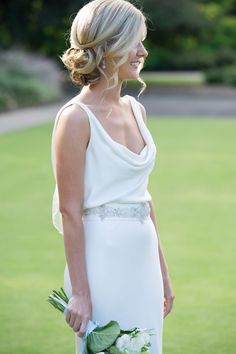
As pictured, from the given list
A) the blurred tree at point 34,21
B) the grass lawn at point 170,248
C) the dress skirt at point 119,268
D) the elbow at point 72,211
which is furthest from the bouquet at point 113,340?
the blurred tree at point 34,21

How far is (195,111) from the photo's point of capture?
25.3 metres

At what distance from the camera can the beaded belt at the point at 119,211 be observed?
3420mm

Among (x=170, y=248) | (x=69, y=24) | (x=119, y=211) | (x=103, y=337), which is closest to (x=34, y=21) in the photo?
(x=69, y=24)

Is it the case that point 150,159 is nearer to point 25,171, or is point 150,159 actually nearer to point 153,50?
point 25,171

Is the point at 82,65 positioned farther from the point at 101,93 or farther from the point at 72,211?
the point at 72,211

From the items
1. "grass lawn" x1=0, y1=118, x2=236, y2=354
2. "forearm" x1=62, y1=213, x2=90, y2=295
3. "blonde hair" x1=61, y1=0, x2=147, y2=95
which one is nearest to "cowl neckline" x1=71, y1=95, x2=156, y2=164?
"blonde hair" x1=61, y1=0, x2=147, y2=95

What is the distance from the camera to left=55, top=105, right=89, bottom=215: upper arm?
10.9 feet

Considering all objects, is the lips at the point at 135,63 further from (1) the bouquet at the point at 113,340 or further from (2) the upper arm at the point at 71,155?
(1) the bouquet at the point at 113,340

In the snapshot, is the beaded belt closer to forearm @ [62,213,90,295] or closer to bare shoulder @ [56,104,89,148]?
forearm @ [62,213,90,295]

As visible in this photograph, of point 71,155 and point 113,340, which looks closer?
point 113,340

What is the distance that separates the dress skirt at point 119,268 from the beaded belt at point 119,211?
0.01 m

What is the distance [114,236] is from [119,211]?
94mm

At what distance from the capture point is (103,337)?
3252 mm

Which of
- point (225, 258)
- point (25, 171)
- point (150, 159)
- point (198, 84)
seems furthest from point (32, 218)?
point (198, 84)
